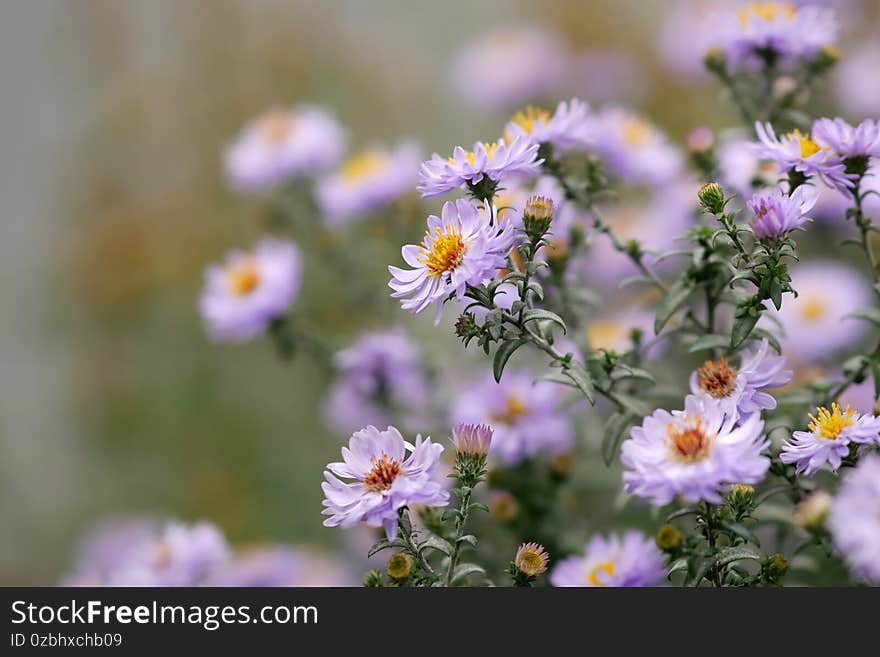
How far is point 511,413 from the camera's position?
1046mm

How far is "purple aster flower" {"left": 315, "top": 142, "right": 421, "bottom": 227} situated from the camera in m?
1.27

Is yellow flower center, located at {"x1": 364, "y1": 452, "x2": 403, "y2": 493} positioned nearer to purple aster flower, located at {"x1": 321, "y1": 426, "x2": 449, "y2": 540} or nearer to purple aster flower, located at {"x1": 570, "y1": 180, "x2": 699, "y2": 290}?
purple aster flower, located at {"x1": 321, "y1": 426, "x2": 449, "y2": 540}

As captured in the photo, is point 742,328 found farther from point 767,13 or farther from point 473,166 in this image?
point 767,13

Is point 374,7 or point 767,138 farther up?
point 374,7

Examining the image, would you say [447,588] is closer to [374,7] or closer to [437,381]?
[437,381]

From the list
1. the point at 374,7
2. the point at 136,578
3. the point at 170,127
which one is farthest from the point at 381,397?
the point at 374,7

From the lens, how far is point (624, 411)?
0.85m

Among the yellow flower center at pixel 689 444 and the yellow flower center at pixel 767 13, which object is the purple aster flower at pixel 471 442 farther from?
the yellow flower center at pixel 767 13

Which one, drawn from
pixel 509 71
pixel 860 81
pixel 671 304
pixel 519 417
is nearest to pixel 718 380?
pixel 671 304

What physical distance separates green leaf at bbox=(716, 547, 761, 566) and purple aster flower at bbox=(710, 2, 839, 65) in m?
0.49

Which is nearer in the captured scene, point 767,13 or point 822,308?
point 767,13

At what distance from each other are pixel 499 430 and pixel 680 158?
17.3 inches

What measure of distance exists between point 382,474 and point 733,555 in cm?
23

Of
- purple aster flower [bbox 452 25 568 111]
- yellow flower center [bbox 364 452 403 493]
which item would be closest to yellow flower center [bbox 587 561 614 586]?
yellow flower center [bbox 364 452 403 493]
